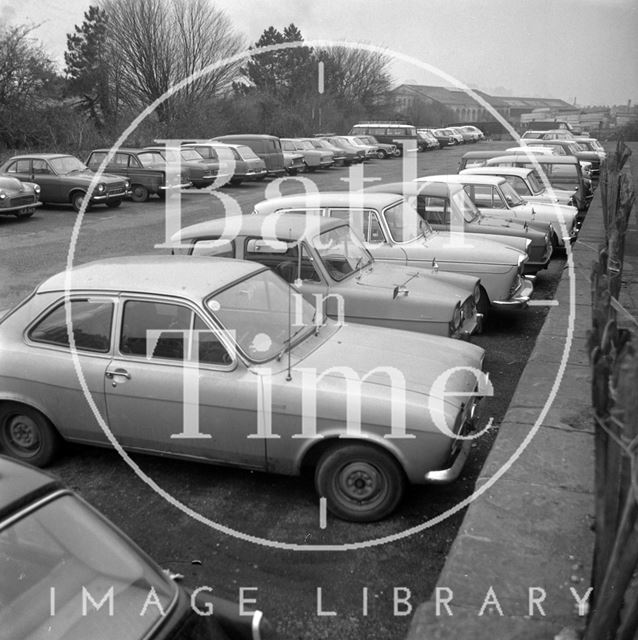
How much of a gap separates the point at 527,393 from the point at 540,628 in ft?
8.80

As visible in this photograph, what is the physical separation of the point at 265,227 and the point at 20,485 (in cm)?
421

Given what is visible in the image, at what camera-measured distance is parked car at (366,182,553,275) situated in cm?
848

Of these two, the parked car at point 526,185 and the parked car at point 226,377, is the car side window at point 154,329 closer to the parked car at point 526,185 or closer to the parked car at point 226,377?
the parked car at point 226,377

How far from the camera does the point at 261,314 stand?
4.48 metres

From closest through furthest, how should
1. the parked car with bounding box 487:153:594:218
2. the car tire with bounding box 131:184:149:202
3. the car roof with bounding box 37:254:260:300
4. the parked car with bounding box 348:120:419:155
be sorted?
the car roof with bounding box 37:254:260:300
the parked car with bounding box 487:153:594:218
the car tire with bounding box 131:184:149:202
the parked car with bounding box 348:120:419:155

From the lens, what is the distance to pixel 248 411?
13.0 feet

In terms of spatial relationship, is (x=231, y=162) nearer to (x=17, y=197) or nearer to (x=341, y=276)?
(x=17, y=197)

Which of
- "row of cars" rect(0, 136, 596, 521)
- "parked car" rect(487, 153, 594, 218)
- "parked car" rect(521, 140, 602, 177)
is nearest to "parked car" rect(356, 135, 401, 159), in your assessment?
"parked car" rect(521, 140, 602, 177)

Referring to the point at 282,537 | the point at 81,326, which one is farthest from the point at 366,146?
the point at 282,537

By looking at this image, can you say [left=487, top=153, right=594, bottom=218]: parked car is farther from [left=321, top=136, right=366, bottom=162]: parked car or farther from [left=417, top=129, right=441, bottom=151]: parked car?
[left=417, top=129, right=441, bottom=151]: parked car

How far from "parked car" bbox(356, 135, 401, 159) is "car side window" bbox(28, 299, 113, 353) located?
32187 millimetres

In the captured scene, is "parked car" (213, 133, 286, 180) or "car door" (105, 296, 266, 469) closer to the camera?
"car door" (105, 296, 266, 469)

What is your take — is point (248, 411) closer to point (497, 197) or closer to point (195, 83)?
point (497, 197)

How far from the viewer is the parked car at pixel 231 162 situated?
71.1 feet
